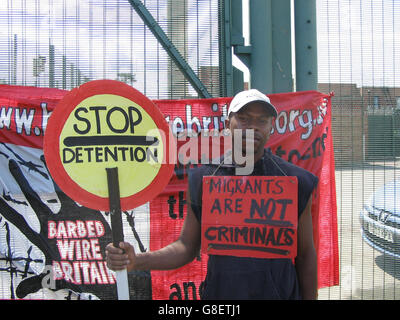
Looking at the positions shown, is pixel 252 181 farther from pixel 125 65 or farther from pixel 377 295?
pixel 377 295

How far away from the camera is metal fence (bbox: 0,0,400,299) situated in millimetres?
2963

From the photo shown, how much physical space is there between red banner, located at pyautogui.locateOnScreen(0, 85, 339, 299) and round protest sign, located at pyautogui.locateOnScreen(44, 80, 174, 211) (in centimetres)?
135

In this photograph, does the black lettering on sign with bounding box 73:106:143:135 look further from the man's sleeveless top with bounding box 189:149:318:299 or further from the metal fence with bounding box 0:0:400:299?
the metal fence with bounding box 0:0:400:299

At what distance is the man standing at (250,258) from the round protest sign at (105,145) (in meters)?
0.32

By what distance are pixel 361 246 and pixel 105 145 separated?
2590 millimetres

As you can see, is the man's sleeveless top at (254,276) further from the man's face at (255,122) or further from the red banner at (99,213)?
the red banner at (99,213)

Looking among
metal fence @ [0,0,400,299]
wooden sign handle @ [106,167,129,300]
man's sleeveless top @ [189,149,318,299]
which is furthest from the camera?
metal fence @ [0,0,400,299]

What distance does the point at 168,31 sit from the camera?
296 centimetres

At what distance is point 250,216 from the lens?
1865 millimetres

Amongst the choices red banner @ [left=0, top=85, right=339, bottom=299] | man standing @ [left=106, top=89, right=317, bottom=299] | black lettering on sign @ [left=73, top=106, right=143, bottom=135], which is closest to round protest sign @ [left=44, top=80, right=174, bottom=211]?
black lettering on sign @ [left=73, top=106, right=143, bottom=135]

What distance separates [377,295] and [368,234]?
1.68 feet

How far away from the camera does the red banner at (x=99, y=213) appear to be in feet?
9.88
